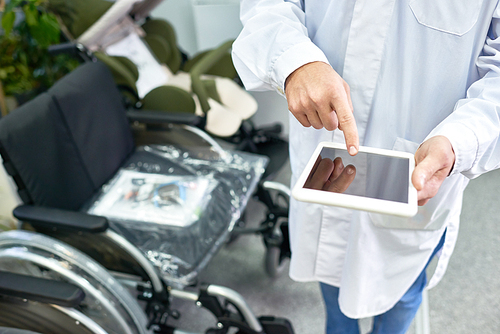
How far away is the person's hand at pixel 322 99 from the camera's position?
67 centimetres

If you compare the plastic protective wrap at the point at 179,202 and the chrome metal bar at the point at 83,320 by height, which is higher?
the chrome metal bar at the point at 83,320

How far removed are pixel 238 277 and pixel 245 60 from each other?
109cm

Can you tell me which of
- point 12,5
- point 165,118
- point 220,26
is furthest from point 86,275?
point 220,26

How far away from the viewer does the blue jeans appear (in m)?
1.11

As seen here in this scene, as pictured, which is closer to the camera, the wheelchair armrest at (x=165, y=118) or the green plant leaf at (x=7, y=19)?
the wheelchair armrest at (x=165, y=118)

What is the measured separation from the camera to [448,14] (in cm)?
73

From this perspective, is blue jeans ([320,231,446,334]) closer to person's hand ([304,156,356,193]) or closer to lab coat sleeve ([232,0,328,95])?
person's hand ([304,156,356,193])

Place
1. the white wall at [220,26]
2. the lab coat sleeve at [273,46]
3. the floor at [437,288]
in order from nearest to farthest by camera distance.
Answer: the lab coat sleeve at [273,46], the floor at [437,288], the white wall at [220,26]

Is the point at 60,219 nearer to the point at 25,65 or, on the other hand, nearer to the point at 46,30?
the point at 46,30

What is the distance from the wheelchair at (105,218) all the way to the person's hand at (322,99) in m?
0.64

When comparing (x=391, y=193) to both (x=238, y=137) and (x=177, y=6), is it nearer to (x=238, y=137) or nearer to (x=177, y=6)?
(x=238, y=137)

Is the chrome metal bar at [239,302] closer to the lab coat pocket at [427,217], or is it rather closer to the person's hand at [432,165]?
the lab coat pocket at [427,217]

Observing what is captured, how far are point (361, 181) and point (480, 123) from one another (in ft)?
0.72

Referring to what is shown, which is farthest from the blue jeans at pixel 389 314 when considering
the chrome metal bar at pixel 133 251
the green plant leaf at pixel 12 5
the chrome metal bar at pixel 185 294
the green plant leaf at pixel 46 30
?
the green plant leaf at pixel 12 5
